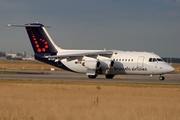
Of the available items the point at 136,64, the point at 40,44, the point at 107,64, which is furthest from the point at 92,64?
the point at 40,44

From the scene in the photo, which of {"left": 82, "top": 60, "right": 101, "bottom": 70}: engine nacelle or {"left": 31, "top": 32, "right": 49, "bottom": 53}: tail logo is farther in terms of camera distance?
{"left": 31, "top": 32, "right": 49, "bottom": 53}: tail logo

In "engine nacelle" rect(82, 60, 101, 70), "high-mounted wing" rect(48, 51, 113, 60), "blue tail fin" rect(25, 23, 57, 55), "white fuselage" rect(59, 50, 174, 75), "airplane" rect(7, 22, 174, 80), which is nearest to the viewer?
"white fuselage" rect(59, 50, 174, 75)

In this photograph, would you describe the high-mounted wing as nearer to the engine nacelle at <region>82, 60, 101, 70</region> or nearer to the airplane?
the airplane

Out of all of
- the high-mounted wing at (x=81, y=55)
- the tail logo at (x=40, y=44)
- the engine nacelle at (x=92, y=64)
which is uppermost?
the tail logo at (x=40, y=44)

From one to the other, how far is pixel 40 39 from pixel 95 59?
8.44 m

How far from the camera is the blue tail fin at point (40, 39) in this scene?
2160 inches

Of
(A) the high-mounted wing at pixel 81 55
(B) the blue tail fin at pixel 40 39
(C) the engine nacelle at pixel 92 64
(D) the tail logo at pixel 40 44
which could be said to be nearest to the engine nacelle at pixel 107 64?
(C) the engine nacelle at pixel 92 64

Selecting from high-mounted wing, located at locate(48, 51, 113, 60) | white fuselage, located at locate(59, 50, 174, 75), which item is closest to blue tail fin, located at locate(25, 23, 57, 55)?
high-mounted wing, located at locate(48, 51, 113, 60)

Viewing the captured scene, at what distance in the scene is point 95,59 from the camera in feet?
168

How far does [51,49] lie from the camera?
180 ft

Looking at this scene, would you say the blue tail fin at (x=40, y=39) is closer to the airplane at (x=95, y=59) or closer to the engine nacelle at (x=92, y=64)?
the airplane at (x=95, y=59)

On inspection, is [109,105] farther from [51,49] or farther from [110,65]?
[51,49]

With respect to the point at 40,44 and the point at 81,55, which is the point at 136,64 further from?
the point at 40,44

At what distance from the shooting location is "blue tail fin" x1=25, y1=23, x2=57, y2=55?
180ft
